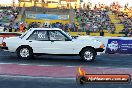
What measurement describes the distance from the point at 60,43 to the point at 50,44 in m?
0.47

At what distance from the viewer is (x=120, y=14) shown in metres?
45.2

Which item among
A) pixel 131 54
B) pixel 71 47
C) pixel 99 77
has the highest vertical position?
pixel 99 77

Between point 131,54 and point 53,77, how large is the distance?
11.2m

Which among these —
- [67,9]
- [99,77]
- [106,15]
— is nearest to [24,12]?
[67,9]

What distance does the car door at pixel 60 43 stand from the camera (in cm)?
1664

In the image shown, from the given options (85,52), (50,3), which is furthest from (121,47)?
(50,3)

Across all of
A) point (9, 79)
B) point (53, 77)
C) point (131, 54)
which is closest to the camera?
point (9, 79)

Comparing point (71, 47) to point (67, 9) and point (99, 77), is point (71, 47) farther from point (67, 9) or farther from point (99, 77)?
point (67, 9)

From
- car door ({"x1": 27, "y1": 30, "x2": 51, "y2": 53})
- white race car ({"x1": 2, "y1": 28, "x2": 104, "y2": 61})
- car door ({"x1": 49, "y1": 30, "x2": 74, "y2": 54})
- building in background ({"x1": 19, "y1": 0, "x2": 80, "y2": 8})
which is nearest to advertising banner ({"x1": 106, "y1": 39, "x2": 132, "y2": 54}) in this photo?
white race car ({"x1": 2, "y1": 28, "x2": 104, "y2": 61})

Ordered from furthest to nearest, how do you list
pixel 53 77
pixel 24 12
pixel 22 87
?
pixel 24 12
pixel 53 77
pixel 22 87

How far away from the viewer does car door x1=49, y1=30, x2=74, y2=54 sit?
54.6 ft

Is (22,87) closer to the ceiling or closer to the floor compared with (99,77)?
closer to the floor

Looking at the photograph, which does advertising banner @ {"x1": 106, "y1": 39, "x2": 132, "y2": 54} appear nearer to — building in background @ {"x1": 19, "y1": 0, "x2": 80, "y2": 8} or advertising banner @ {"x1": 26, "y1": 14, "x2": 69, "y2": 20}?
advertising banner @ {"x1": 26, "y1": 14, "x2": 69, "y2": 20}

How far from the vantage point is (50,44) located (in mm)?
16672
